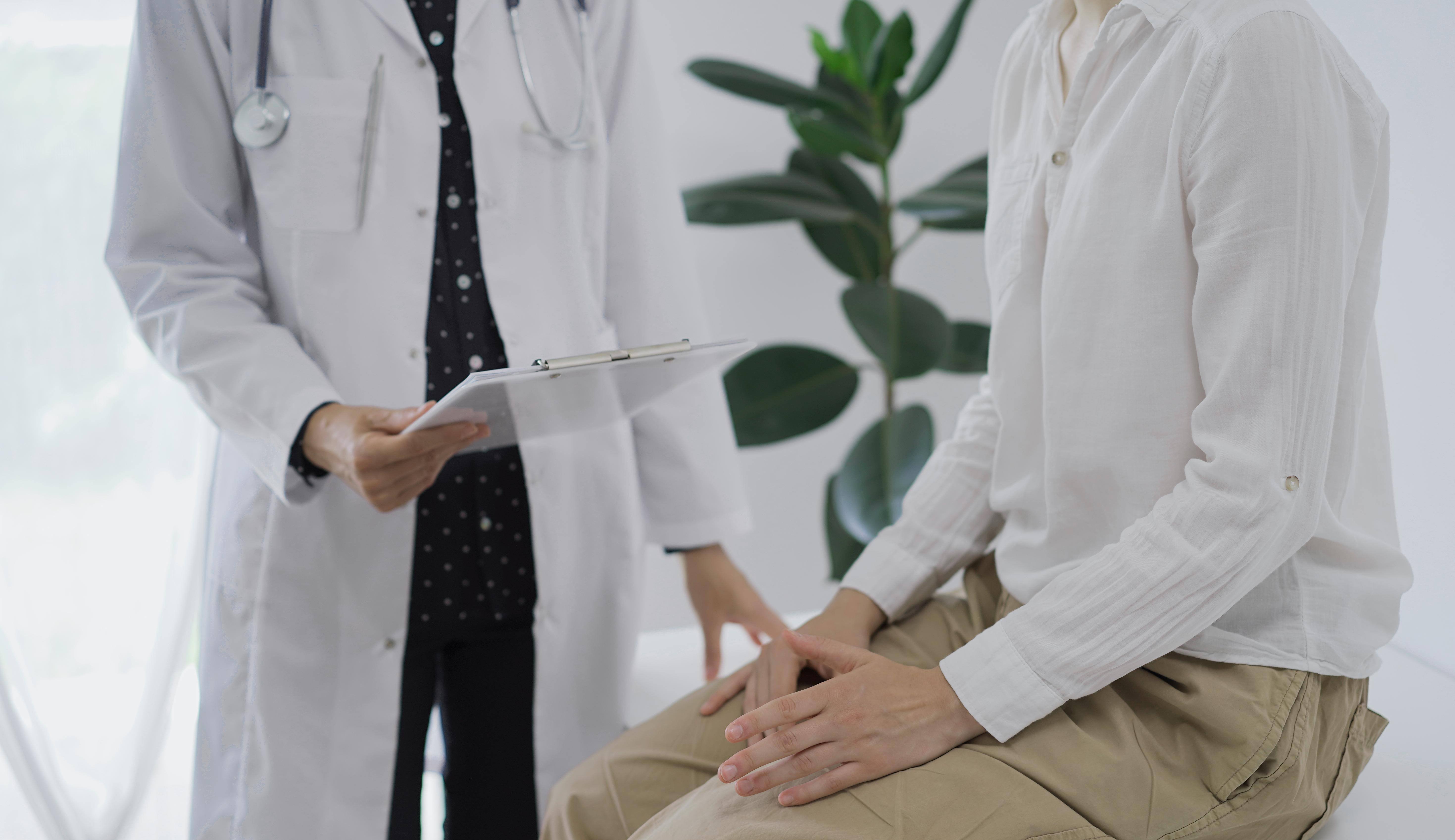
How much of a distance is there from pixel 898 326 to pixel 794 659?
3.10ft

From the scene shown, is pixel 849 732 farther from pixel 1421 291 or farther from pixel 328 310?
pixel 1421 291

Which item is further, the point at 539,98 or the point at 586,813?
the point at 539,98

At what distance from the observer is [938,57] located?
1.68 m

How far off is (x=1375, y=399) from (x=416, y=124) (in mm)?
955

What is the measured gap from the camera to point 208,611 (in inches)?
41.2

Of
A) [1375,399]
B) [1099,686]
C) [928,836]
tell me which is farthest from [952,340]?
[928,836]

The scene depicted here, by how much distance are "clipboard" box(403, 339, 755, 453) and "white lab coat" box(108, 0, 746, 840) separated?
0.36ft

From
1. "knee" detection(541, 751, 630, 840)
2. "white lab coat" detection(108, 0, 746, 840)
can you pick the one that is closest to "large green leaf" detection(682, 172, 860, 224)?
"white lab coat" detection(108, 0, 746, 840)

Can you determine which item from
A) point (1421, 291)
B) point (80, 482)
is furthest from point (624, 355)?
point (80, 482)

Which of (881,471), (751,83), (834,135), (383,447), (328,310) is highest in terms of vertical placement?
(751,83)

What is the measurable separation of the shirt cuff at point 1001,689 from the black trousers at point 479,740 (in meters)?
0.57

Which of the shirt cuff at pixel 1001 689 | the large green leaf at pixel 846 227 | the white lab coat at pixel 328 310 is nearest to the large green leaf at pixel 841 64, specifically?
the large green leaf at pixel 846 227

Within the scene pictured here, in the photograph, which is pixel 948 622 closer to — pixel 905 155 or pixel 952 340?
pixel 952 340

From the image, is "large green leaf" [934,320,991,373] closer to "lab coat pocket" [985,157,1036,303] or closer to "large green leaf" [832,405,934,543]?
"large green leaf" [832,405,934,543]
